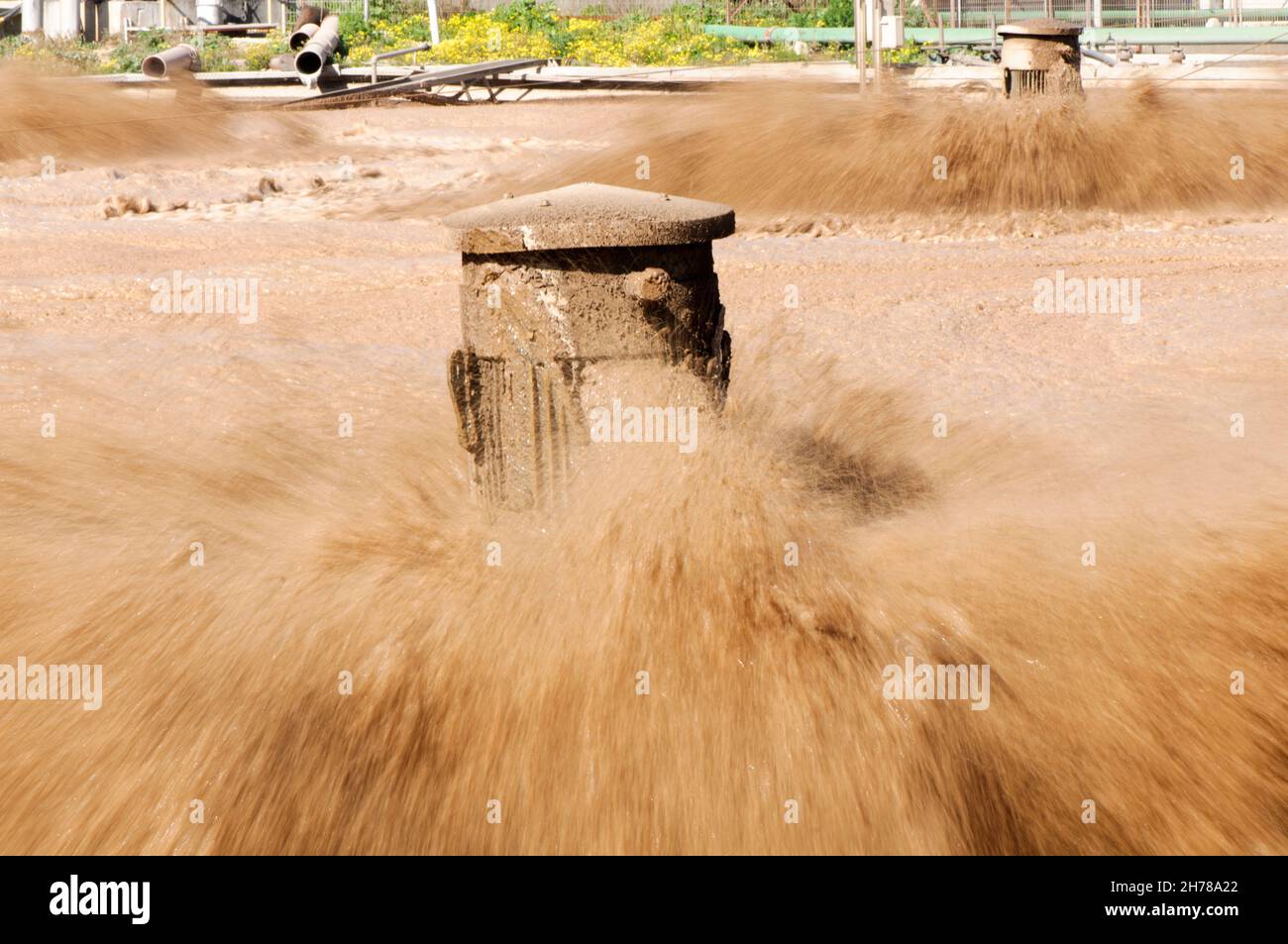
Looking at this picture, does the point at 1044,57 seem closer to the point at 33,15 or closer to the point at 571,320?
the point at 571,320

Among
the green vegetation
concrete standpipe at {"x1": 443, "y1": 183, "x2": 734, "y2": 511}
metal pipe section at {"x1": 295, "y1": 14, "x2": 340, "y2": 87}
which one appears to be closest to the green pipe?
the green vegetation

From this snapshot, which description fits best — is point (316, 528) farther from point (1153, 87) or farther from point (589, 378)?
point (1153, 87)

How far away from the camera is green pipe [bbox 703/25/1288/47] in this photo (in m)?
16.6

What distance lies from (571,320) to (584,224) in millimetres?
254

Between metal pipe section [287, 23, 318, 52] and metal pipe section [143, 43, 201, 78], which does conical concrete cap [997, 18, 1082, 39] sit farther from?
metal pipe section [287, 23, 318, 52]

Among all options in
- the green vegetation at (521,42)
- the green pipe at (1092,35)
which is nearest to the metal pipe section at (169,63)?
the green vegetation at (521,42)

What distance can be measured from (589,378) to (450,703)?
0.90 metres

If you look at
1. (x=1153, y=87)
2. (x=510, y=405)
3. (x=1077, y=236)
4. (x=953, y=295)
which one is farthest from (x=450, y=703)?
(x=1153, y=87)

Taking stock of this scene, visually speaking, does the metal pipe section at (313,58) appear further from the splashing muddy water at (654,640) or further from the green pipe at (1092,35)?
the splashing muddy water at (654,640)

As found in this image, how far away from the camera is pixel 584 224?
3.44 m

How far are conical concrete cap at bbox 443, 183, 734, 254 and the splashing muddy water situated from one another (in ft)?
1.95

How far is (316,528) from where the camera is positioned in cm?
436

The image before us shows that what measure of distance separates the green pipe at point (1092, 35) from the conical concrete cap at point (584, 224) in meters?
13.8

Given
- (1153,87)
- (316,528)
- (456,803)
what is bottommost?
(456,803)
